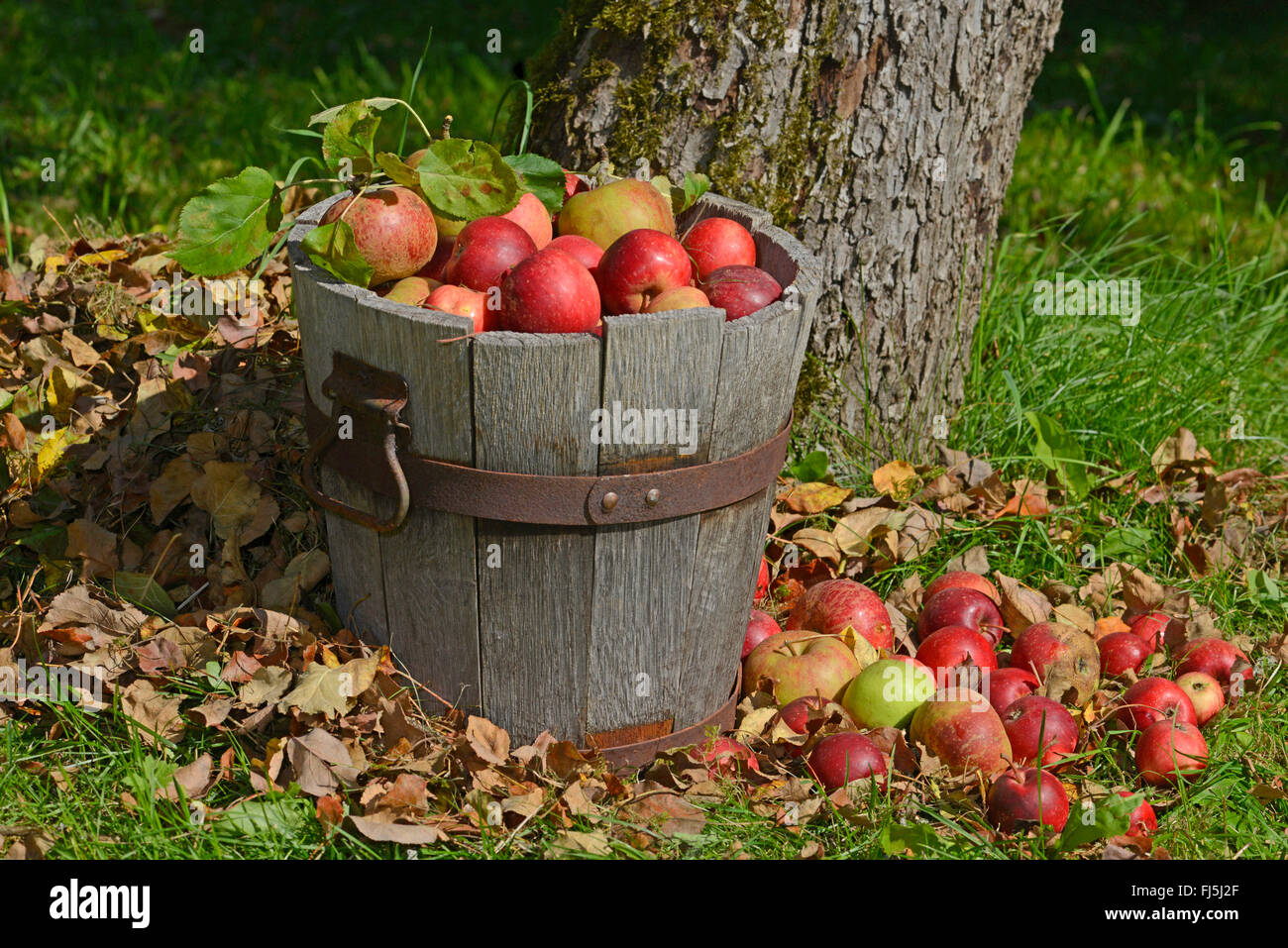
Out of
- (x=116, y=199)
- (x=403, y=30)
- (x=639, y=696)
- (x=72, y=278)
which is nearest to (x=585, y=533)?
(x=639, y=696)

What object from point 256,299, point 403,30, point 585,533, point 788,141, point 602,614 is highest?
point 403,30

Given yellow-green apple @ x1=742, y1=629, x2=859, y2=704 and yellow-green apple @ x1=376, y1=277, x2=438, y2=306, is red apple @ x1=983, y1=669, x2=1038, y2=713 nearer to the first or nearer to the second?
yellow-green apple @ x1=742, y1=629, x2=859, y2=704

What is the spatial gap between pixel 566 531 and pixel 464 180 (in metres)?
0.71

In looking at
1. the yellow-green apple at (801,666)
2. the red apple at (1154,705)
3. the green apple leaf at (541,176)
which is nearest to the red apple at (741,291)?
the green apple leaf at (541,176)

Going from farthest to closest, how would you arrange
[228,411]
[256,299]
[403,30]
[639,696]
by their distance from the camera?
[403,30] → [256,299] → [228,411] → [639,696]

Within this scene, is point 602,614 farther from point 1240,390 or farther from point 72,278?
point 1240,390

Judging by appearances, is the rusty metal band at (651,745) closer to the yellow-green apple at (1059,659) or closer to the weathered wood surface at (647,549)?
the weathered wood surface at (647,549)

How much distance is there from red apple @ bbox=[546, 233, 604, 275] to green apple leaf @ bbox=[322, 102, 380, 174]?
398 millimetres

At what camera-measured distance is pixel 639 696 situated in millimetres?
2322

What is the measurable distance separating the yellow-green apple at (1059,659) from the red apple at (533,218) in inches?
55.9

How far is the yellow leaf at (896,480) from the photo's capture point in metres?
3.16

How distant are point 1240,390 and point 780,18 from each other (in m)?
1.98

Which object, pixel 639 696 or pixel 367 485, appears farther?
pixel 639 696

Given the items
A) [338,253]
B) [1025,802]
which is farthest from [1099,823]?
[338,253]
